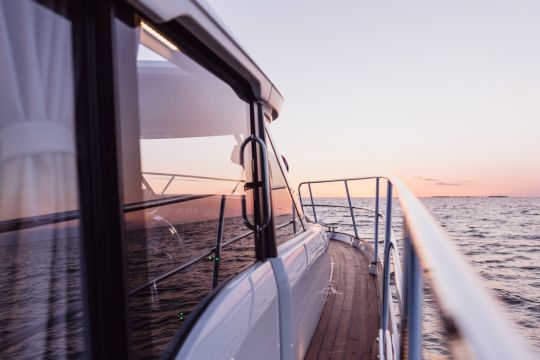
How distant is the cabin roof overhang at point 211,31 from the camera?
851mm

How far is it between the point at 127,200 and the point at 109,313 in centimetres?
24

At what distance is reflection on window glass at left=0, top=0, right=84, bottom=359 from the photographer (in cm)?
68

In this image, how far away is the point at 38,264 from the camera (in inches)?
28.6

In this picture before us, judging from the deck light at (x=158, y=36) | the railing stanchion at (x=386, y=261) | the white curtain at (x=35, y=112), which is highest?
the deck light at (x=158, y=36)

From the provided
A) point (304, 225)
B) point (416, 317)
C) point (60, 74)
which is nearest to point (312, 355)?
point (304, 225)

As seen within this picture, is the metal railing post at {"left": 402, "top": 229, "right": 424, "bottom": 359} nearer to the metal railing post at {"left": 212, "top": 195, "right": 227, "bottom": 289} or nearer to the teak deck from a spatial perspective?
Answer: the metal railing post at {"left": 212, "top": 195, "right": 227, "bottom": 289}

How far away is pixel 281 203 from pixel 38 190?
133cm

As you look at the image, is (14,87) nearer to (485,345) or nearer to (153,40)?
(153,40)

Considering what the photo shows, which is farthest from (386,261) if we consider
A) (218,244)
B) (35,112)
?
(35,112)

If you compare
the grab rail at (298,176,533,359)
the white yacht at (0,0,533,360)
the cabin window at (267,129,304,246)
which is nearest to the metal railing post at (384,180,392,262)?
the cabin window at (267,129,304,246)

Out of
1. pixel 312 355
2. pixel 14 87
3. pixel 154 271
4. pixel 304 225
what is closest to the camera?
pixel 14 87

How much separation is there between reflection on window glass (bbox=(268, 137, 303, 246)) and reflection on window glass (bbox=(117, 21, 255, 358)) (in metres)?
0.27

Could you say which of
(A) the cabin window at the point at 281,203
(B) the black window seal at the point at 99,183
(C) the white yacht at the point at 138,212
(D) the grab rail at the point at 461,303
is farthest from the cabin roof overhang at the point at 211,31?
(D) the grab rail at the point at 461,303

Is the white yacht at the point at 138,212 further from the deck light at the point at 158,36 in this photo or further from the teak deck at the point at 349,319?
the teak deck at the point at 349,319
